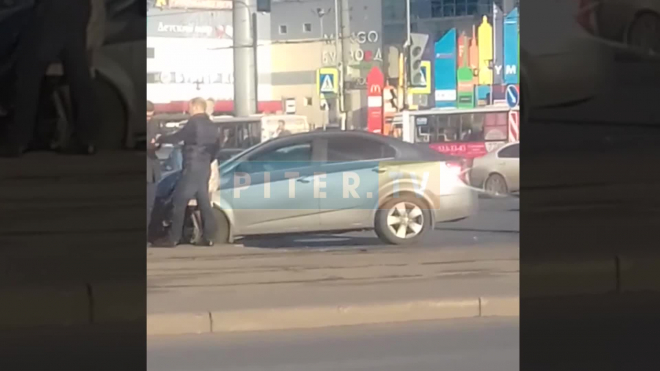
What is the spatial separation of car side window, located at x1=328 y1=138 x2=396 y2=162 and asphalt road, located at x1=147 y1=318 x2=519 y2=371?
913mm

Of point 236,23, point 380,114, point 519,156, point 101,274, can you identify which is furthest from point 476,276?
point 101,274

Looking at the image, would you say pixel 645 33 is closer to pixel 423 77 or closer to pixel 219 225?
pixel 423 77

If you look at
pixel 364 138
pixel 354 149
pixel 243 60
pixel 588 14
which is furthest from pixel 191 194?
pixel 588 14

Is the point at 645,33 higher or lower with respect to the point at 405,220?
higher

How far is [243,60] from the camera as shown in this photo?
14.4 ft

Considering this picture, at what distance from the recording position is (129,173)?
1.75 m

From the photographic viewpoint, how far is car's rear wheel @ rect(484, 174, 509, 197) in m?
4.99

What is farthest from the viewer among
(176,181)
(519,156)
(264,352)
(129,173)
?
(176,181)

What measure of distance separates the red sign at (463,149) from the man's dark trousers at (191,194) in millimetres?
1228

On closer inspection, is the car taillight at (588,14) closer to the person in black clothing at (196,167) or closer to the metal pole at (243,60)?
the metal pole at (243,60)

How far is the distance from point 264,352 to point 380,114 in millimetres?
1287

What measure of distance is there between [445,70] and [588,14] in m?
2.58

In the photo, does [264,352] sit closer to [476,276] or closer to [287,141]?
[287,141]

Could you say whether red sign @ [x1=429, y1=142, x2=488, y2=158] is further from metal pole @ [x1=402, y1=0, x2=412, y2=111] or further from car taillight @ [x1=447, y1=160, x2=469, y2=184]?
metal pole @ [x1=402, y1=0, x2=412, y2=111]
